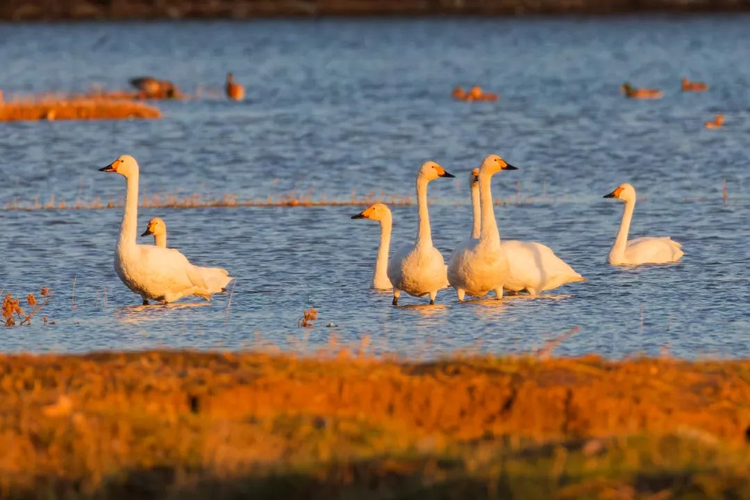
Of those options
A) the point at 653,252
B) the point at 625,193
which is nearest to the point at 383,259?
the point at 653,252

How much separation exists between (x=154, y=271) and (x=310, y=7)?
132 meters

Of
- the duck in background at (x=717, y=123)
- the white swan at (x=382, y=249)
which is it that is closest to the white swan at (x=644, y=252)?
the white swan at (x=382, y=249)

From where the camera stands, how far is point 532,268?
15.8 m

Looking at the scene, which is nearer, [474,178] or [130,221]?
[130,221]

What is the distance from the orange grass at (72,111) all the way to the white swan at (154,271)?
87.0 feet

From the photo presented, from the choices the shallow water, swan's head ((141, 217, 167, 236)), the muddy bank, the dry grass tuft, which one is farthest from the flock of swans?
the muddy bank

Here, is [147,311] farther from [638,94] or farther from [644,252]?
[638,94]

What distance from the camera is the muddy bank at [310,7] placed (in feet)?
461

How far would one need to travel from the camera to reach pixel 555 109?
4472 cm

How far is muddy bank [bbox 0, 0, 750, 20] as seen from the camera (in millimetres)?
140625

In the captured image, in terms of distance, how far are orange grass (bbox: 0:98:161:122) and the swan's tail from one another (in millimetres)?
26328

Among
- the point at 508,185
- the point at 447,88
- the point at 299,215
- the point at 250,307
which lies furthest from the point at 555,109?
the point at 250,307

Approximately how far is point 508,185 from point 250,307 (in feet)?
41.0

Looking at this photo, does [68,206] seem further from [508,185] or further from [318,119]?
[318,119]
